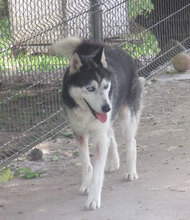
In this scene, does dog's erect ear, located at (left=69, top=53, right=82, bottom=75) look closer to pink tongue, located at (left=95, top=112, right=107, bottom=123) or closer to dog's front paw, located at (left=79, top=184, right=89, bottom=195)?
pink tongue, located at (left=95, top=112, right=107, bottom=123)

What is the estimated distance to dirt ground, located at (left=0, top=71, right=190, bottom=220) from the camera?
3.92 meters

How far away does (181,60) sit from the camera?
9945mm

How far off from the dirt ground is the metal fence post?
1.52 metres

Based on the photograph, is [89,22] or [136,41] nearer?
[89,22]

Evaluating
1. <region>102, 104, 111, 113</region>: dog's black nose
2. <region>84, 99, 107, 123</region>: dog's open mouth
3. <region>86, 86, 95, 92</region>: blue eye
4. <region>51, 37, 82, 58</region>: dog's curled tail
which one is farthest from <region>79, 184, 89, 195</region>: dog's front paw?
<region>51, 37, 82, 58</region>: dog's curled tail

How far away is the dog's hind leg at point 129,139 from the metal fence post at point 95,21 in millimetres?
2361

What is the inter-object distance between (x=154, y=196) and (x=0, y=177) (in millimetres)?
1821

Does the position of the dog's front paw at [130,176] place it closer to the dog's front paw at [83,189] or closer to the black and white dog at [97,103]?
the black and white dog at [97,103]

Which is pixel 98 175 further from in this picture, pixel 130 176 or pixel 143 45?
pixel 143 45

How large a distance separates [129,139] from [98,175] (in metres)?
0.92

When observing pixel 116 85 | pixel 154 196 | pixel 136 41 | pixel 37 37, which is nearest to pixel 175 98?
pixel 136 41

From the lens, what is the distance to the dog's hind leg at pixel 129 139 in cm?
481

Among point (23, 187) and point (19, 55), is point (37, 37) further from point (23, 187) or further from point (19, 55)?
point (23, 187)

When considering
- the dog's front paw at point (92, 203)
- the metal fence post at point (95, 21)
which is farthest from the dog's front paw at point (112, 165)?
the metal fence post at point (95, 21)
